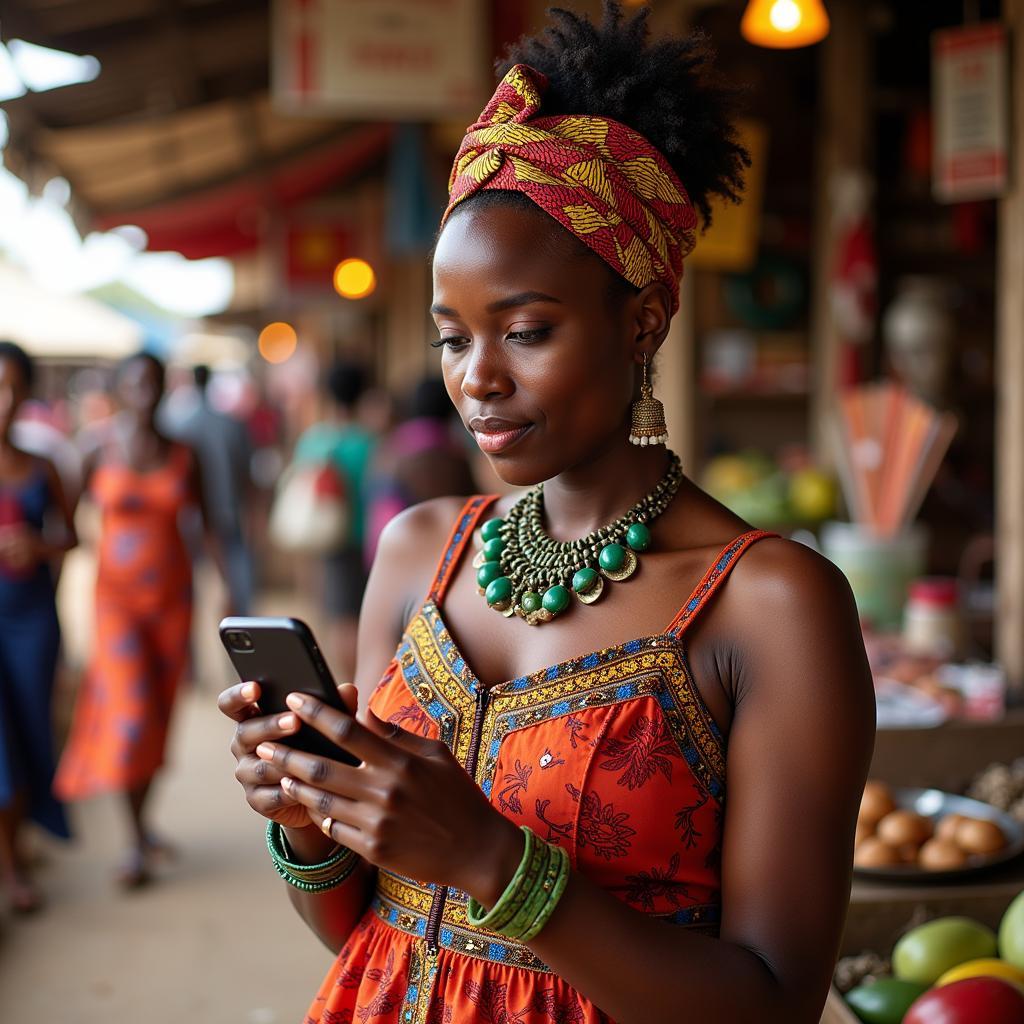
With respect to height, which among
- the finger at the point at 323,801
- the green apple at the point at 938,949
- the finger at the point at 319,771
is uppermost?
the finger at the point at 319,771

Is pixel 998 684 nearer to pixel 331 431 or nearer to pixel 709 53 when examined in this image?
pixel 709 53

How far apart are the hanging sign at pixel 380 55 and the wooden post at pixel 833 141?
199cm

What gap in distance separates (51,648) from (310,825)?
3.54m

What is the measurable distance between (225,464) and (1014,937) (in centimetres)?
677

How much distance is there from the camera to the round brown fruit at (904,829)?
2.41 meters

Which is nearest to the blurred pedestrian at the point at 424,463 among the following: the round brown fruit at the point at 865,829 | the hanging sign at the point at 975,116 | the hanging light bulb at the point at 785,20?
the hanging light bulb at the point at 785,20

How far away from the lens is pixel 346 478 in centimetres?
634

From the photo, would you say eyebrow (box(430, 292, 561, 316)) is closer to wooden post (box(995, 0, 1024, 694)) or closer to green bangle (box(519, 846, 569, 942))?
green bangle (box(519, 846, 569, 942))

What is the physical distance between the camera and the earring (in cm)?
142

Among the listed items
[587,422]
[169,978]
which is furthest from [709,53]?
[169,978]

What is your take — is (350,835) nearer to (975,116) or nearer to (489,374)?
(489,374)

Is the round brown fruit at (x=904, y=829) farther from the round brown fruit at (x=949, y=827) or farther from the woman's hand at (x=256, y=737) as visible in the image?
the woman's hand at (x=256, y=737)

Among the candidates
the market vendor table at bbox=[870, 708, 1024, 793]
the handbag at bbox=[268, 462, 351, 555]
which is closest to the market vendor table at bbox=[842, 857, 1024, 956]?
the market vendor table at bbox=[870, 708, 1024, 793]

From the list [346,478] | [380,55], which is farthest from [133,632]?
[380,55]
